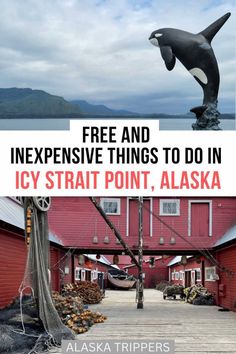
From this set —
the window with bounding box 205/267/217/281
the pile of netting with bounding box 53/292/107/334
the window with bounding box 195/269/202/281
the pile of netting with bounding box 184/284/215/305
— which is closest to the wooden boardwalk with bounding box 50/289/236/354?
the pile of netting with bounding box 53/292/107/334

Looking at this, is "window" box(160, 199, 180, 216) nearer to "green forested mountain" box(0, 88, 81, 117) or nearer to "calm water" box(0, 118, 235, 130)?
"calm water" box(0, 118, 235, 130)

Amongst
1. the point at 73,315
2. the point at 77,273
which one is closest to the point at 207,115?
the point at 73,315

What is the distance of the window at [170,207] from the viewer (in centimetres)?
2630

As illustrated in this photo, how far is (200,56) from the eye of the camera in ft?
10.8

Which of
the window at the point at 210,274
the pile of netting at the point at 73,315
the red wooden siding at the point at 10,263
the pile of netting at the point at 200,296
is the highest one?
the red wooden siding at the point at 10,263

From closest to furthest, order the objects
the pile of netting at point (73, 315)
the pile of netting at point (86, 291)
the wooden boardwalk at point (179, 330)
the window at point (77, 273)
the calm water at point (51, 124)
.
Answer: the calm water at point (51, 124), the wooden boardwalk at point (179, 330), the pile of netting at point (73, 315), the pile of netting at point (86, 291), the window at point (77, 273)

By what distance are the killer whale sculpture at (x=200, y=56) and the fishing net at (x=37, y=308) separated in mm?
5726

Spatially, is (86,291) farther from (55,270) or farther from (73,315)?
(73,315)

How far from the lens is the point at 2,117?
169 inches

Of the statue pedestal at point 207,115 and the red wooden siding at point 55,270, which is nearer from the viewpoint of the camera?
the statue pedestal at point 207,115

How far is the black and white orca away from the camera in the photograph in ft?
10.8

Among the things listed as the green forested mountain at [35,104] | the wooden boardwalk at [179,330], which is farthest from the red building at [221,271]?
the green forested mountain at [35,104]

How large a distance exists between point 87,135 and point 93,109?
0.84ft

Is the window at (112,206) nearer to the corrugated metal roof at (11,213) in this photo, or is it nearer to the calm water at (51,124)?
the corrugated metal roof at (11,213)
